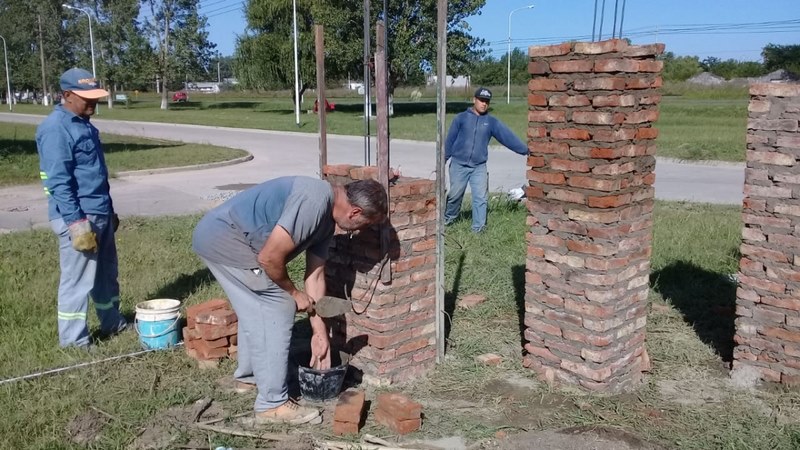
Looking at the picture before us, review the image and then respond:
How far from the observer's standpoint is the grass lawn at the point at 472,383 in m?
3.80

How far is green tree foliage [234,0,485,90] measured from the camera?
107 feet

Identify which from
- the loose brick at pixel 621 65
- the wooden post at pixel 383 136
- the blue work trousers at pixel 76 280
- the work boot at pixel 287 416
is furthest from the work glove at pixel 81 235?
the loose brick at pixel 621 65

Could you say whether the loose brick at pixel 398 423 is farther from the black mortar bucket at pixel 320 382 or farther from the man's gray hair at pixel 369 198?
the man's gray hair at pixel 369 198

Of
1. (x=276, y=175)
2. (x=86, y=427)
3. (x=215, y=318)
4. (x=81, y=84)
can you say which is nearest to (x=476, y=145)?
(x=215, y=318)

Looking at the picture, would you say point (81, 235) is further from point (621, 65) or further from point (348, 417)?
point (621, 65)

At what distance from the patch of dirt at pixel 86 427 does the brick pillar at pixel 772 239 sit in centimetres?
379

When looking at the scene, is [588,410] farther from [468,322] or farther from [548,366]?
[468,322]

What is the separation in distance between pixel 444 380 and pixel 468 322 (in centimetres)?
103

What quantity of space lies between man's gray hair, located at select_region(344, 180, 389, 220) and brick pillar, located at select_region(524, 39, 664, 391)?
1148 millimetres

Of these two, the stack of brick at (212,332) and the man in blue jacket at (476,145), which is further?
the man in blue jacket at (476,145)

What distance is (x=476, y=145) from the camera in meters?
8.27

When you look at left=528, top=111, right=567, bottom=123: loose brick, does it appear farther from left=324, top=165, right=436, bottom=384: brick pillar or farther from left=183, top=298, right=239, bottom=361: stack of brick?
left=183, top=298, right=239, bottom=361: stack of brick

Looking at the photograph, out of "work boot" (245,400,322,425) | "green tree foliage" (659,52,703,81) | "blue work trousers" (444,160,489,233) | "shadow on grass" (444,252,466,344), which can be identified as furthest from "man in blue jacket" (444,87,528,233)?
"green tree foliage" (659,52,703,81)

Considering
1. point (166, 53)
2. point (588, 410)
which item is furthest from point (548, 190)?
point (166, 53)
